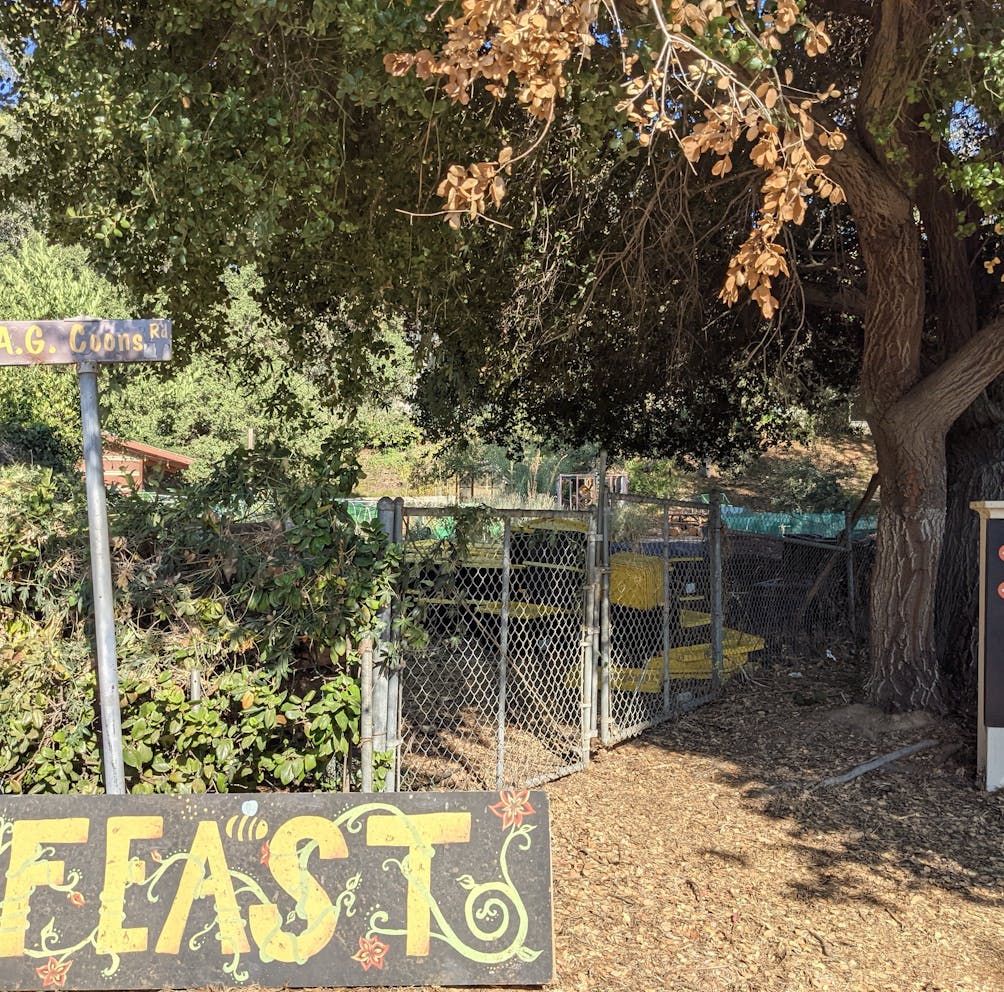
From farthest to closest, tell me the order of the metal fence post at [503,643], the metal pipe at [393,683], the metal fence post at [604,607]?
the metal fence post at [604,607] < the metal fence post at [503,643] < the metal pipe at [393,683]

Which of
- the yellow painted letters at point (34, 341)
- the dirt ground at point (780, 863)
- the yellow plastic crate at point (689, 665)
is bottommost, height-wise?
the dirt ground at point (780, 863)

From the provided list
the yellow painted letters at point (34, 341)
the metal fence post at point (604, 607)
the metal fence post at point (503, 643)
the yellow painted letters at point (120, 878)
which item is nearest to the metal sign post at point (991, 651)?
the metal fence post at point (604, 607)

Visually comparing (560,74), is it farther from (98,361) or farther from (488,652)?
(488,652)

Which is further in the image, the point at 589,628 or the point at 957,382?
the point at 957,382

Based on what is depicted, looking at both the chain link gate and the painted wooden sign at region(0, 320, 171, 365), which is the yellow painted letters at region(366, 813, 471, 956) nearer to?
the chain link gate

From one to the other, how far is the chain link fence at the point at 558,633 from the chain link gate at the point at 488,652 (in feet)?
0.06

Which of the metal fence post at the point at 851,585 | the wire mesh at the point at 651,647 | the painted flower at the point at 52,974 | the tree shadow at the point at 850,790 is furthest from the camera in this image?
the metal fence post at the point at 851,585

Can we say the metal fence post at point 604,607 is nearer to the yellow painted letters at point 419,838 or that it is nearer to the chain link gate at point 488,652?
the chain link gate at point 488,652

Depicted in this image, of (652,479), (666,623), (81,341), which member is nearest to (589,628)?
(666,623)

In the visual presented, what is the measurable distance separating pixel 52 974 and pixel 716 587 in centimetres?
613

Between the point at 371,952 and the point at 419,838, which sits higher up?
the point at 419,838

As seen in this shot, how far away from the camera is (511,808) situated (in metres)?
3.68

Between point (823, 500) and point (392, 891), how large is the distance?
27.5 meters

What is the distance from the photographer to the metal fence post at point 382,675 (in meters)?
4.71
